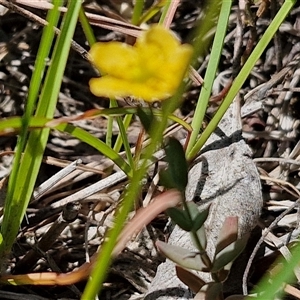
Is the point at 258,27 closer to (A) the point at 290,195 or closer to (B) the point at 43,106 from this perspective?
(A) the point at 290,195

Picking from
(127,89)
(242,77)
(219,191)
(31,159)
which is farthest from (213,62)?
(127,89)

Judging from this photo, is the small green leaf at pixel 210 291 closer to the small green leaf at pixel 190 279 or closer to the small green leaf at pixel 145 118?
the small green leaf at pixel 190 279

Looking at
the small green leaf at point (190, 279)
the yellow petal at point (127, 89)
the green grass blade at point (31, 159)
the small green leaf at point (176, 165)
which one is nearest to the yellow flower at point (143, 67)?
the yellow petal at point (127, 89)

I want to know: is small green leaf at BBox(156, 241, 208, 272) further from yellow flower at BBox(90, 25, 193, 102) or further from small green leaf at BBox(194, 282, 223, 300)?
yellow flower at BBox(90, 25, 193, 102)

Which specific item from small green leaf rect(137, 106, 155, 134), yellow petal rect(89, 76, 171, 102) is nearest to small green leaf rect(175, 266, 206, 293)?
small green leaf rect(137, 106, 155, 134)

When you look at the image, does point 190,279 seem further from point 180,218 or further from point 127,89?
point 127,89
